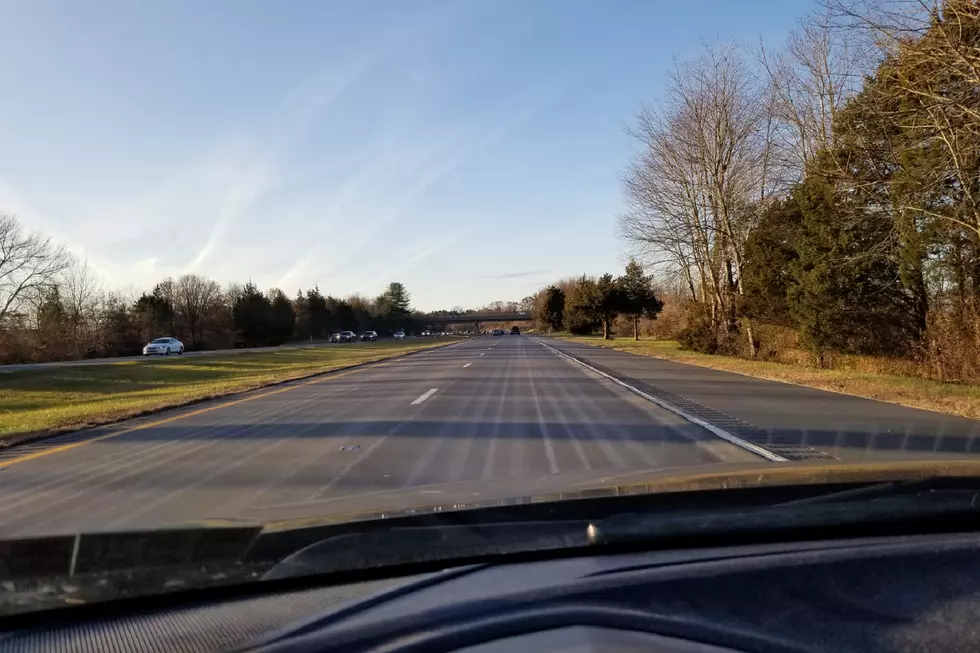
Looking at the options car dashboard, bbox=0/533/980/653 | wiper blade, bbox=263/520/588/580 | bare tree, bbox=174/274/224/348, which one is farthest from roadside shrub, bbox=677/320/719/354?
bare tree, bbox=174/274/224/348

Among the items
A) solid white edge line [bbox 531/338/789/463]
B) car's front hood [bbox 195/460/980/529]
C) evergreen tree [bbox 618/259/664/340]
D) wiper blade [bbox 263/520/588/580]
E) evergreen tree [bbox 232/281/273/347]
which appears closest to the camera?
wiper blade [bbox 263/520/588/580]

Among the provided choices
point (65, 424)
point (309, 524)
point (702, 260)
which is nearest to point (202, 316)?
point (702, 260)

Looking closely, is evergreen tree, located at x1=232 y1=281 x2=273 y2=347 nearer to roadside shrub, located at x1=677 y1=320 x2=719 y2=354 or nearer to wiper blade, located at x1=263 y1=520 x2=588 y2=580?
roadside shrub, located at x1=677 y1=320 x2=719 y2=354

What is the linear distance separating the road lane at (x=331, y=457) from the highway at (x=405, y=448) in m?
0.03

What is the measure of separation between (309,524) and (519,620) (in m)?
1.30

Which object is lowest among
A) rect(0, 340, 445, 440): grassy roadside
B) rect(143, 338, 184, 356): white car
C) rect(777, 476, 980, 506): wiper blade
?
rect(0, 340, 445, 440): grassy roadside

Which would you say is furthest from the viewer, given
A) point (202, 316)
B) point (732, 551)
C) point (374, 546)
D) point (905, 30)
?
point (202, 316)

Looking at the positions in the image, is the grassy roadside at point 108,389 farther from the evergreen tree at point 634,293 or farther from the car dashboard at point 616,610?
the evergreen tree at point 634,293

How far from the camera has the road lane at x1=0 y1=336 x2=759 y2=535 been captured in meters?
5.55

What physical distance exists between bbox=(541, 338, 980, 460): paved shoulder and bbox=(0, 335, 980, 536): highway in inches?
1.4

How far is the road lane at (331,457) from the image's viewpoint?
5.55m

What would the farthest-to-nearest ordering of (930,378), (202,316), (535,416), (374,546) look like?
(202,316) < (930,378) < (535,416) < (374,546)

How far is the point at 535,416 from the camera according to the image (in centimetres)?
1184

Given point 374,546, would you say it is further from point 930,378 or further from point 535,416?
point 930,378
